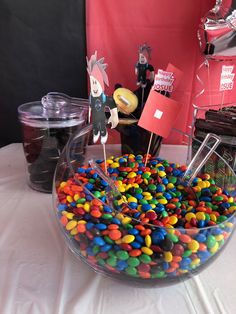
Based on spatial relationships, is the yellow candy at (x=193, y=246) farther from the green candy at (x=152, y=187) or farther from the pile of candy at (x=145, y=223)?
the green candy at (x=152, y=187)

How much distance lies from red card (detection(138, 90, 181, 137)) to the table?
1.04 feet

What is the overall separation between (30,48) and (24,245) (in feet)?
2.37

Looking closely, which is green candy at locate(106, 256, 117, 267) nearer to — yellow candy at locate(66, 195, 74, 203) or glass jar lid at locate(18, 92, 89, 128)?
yellow candy at locate(66, 195, 74, 203)

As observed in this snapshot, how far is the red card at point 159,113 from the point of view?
2.37ft

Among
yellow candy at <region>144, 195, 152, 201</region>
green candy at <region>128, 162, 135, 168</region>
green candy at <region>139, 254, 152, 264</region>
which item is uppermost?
green candy at <region>139, 254, 152, 264</region>

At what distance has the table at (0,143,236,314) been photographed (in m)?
0.52

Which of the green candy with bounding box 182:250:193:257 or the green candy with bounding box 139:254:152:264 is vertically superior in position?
the green candy with bounding box 182:250:193:257

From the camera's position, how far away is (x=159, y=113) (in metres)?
0.74

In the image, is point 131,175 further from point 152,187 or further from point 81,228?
point 81,228

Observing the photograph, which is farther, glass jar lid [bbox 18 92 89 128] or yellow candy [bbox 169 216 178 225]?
glass jar lid [bbox 18 92 89 128]

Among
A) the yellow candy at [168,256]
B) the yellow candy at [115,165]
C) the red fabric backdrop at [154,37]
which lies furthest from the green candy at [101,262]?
the red fabric backdrop at [154,37]

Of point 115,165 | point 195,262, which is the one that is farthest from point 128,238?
point 115,165

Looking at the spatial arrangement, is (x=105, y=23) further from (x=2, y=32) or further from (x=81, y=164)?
(x=81, y=164)

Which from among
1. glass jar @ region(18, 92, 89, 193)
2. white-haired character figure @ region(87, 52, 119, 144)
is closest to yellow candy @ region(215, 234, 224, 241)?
white-haired character figure @ region(87, 52, 119, 144)
